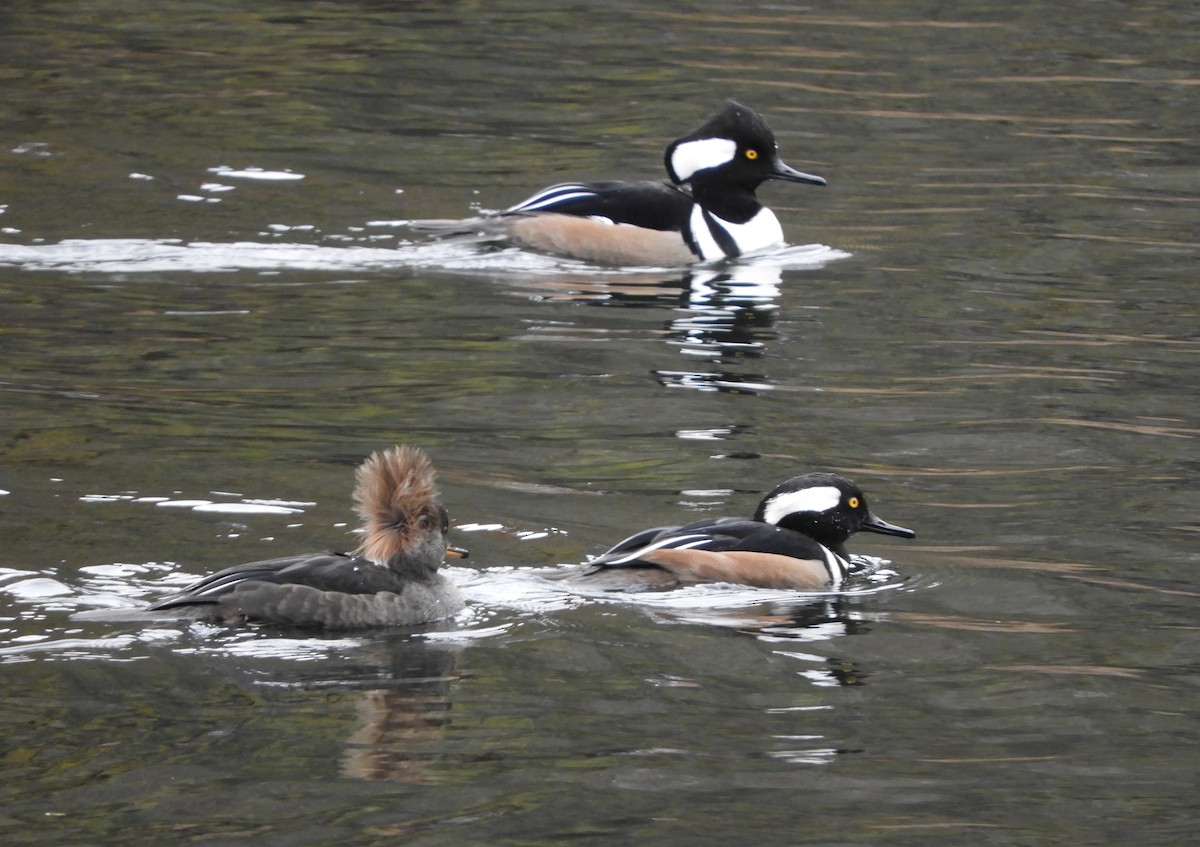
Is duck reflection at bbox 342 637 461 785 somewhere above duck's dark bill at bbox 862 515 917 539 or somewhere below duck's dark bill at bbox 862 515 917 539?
below

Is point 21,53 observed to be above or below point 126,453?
above

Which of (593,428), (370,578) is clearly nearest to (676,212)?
(593,428)

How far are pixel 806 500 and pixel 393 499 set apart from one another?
1.92m

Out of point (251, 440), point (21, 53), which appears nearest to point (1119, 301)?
point (251, 440)

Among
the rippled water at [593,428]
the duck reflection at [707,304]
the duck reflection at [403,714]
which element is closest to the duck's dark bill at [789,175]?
the rippled water at [593,428]

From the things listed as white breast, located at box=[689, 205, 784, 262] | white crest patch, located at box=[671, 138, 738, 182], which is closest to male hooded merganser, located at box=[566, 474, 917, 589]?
white breast, located at box=[689, 205, 784, 262]

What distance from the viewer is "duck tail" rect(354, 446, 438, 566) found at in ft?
25.1

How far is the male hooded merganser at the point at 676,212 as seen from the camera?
14977 mm

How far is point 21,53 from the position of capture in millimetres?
20875

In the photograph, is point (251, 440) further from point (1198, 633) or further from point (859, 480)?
point (1198, 633)

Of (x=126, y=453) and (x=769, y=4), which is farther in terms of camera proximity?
(x=769, y=4)

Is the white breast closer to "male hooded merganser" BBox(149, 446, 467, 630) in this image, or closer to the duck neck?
the duck neck

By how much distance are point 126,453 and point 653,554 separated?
3.02m

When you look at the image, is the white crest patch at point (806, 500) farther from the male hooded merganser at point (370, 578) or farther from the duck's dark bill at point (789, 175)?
the duck's dark bill at point (789, 175)
